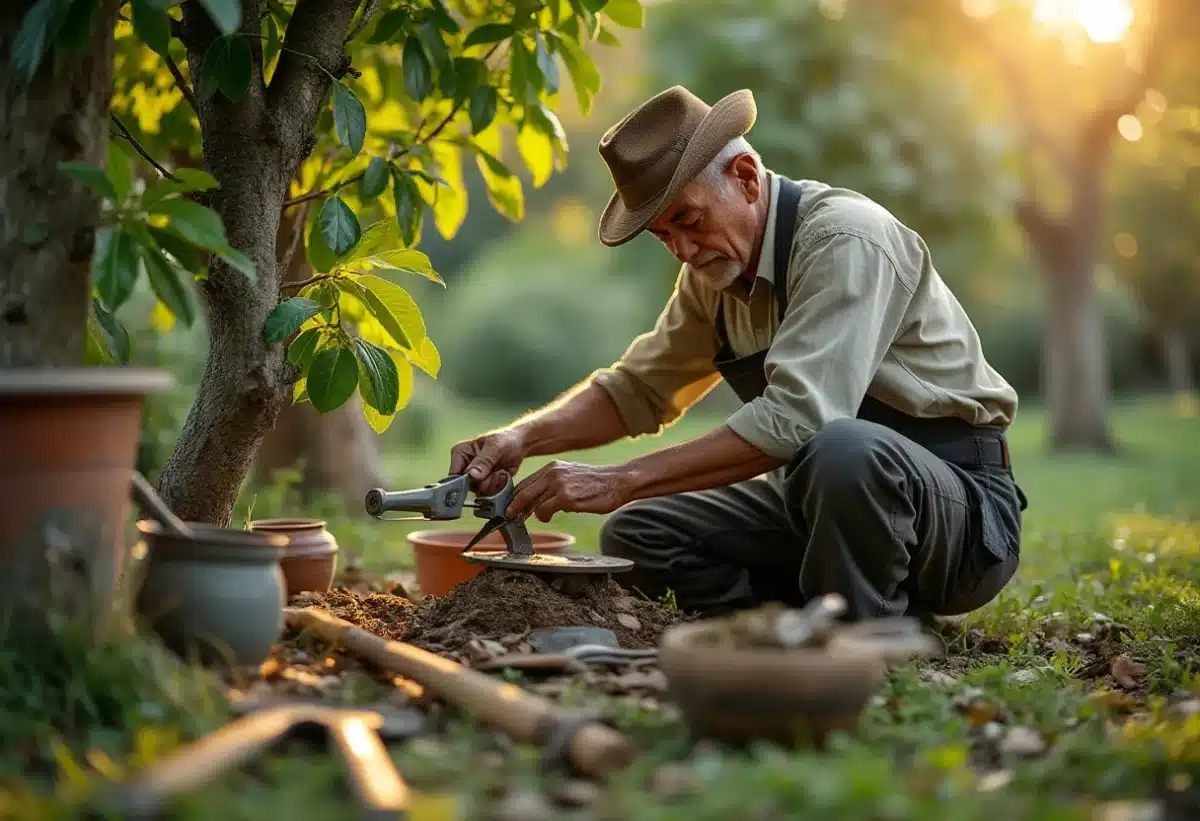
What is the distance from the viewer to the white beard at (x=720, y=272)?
3.54 metres

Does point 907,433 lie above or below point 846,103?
below

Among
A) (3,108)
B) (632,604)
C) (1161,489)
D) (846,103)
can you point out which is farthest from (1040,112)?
(3,108)

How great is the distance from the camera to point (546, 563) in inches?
128

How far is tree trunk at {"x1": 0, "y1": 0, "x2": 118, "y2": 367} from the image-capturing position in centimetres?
250

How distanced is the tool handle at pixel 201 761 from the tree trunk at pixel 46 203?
0.96 metres

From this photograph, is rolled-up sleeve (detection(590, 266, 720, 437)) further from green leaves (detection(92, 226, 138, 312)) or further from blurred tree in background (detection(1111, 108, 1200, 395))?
blurred tree in background (detection(1111, 108, 1200, 395))

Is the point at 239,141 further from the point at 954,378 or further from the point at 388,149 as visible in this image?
the point at 954,378

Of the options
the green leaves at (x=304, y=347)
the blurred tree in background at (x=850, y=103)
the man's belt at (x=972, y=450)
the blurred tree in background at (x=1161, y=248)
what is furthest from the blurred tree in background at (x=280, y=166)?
the blurred tree in background at (x=1161, y=248)

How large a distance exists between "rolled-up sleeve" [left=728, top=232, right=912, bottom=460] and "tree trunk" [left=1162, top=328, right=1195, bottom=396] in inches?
924

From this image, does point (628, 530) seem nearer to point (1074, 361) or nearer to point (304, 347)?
point (304, 347)

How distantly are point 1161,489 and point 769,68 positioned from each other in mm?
7197

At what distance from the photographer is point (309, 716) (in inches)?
84.7

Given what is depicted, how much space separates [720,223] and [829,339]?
1.75 ft

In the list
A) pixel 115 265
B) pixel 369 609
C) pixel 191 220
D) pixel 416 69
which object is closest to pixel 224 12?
pixel 191 220
